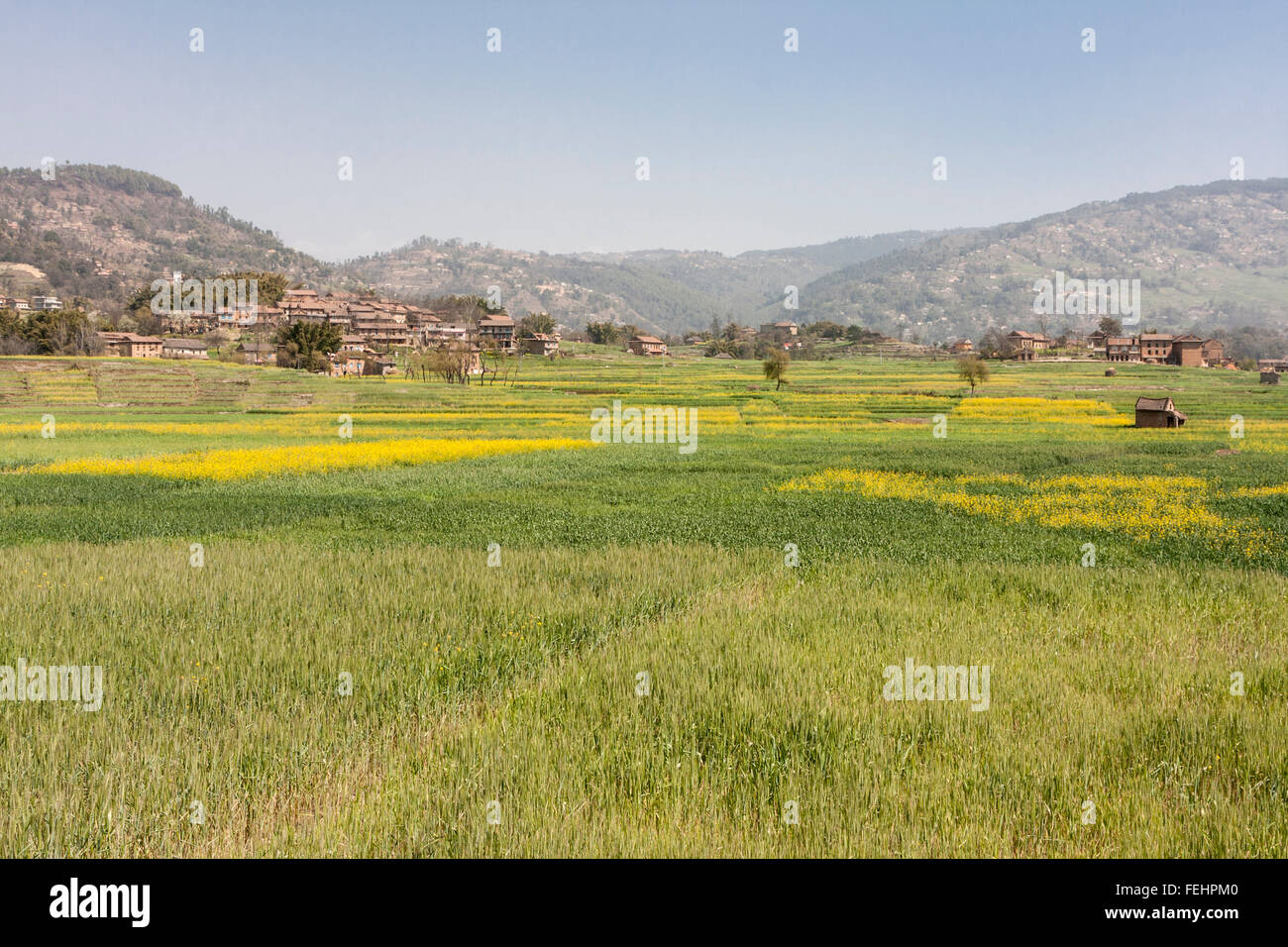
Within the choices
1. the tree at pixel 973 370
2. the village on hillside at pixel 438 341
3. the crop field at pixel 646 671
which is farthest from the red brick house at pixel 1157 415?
the village on hillside at pixel 438 341

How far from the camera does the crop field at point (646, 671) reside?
4980mm

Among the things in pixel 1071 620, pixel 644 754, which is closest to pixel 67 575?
pixel 644 754

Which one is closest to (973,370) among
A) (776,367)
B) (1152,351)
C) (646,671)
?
(776,367)

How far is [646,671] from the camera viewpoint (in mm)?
7863

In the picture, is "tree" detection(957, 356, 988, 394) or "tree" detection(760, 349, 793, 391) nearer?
"tree" detection(957, 356, 988, 394)

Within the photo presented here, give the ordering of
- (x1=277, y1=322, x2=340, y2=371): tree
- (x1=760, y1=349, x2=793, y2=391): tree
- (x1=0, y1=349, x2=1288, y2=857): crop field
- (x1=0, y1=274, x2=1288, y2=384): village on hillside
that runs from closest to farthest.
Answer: (x1=0, y1=349, x2=1288, y2=857): crop field → (x1=760, y1=349, x2=793, y2=391): tree → (x1=277, y1=322, x2=340, y2=371): tree → (x1=0, y1=274, x2=1288, y2=384): village on hillside

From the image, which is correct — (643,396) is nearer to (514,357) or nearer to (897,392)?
(897,392)

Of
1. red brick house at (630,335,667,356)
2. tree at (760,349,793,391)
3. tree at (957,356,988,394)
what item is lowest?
tree at (957,356,988,394)

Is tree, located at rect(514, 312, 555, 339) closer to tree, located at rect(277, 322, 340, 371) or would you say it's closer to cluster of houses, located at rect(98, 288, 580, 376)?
cluster of houses, located at rect(98, 288, 580, 376)

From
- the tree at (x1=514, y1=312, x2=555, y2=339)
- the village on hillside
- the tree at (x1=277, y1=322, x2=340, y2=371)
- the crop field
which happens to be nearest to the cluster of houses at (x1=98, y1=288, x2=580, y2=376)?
the village on hillside

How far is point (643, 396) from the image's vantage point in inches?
2682

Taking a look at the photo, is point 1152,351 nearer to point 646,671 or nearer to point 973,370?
point 973,370

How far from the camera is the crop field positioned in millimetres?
4980
